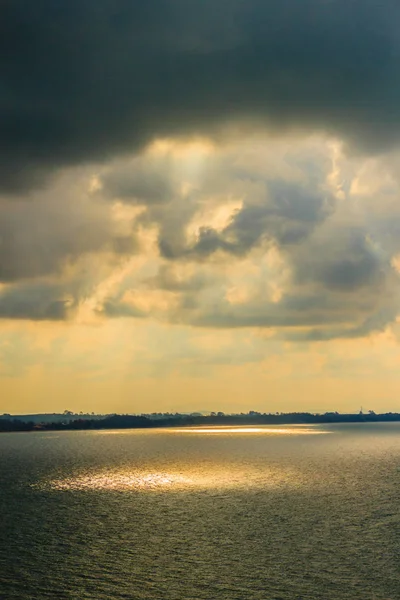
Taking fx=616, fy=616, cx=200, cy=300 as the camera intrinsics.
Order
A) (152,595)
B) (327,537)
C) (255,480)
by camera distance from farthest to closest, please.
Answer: (255,480) → (327,537) → (152,595)

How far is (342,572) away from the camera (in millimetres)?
68062

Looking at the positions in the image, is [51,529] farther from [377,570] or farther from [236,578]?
[377,570]

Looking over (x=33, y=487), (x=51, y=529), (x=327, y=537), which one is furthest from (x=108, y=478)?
(x=327, y=537)

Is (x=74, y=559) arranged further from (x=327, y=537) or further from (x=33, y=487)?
(x=33, y=487)

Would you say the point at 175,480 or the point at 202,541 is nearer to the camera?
the point at 202,541

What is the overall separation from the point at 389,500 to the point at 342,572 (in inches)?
2255

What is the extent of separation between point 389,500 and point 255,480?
50.4 metres

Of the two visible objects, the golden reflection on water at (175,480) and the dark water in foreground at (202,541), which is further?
the golden reflection on water at (175,480)

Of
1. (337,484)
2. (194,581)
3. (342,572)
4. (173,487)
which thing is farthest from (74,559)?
(337,484)

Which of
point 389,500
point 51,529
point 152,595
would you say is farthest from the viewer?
point 389,500

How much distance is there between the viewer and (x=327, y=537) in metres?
87.1

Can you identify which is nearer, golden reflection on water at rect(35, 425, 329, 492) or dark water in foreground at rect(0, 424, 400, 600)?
dark water in foreground at rect(0, 424, 400, 600)

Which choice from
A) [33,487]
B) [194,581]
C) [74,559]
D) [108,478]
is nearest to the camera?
[194,581]

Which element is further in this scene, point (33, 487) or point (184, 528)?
point (33, 487)
